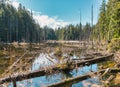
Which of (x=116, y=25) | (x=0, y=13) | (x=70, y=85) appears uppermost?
(x=0, y=13)

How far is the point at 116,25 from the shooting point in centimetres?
3372

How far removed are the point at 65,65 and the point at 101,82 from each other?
3.81 metres

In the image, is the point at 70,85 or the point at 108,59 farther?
the point at 108,59

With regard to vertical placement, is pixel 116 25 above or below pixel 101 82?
above

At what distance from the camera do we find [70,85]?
11000mm

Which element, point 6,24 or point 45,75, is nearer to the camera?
point 45,75

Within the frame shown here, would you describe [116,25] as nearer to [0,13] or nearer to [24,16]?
[0,13]

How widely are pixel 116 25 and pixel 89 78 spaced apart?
76.8 feet

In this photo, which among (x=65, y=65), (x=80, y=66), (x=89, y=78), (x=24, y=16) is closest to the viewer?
(x=89, y=78)

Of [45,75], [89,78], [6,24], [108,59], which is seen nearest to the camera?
[89,78]

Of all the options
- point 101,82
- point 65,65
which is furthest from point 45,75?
point 101,82

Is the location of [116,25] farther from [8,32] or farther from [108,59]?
[8,32]

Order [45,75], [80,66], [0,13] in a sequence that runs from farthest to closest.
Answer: [0,13] < [80,66] < [45,75]

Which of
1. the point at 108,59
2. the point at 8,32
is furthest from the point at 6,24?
the point at 108,59
